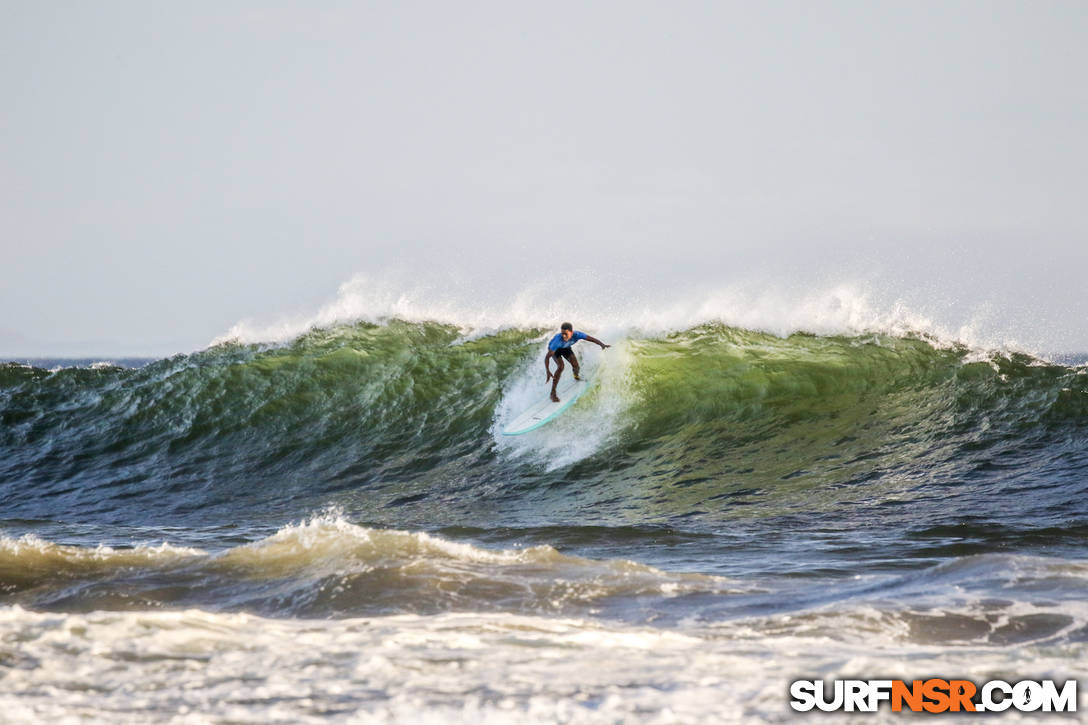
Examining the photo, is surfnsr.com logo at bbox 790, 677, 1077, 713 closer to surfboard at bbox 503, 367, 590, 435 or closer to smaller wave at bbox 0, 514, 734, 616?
smaller wave at bbox 0, 514, 734, 616

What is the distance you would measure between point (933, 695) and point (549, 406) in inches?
360

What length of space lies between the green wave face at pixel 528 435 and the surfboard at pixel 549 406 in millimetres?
131

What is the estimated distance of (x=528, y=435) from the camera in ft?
41.2

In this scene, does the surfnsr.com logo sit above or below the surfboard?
below

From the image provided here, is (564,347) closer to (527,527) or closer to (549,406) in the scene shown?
(549,406)

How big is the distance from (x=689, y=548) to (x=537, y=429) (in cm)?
469

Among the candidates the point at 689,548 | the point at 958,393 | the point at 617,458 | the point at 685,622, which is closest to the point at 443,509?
the point at 617,458

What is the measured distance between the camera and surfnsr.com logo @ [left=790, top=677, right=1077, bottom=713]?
376cm

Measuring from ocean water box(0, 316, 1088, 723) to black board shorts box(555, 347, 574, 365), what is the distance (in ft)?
2.45

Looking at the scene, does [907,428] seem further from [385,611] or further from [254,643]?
[254,643]

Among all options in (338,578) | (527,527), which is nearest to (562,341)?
(527,527)

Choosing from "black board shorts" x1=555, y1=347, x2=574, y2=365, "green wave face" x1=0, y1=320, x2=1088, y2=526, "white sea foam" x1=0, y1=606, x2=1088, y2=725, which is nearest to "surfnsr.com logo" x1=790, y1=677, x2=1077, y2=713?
"white sea foam" x1=0, y1=606, x2=1088, y2=725

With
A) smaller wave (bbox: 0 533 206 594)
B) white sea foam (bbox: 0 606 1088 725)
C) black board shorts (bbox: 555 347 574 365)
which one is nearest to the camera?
white sea foam (bbox: 0 606 1088 725)

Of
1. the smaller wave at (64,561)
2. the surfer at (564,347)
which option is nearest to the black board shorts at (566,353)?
the surfer at (564,347)
